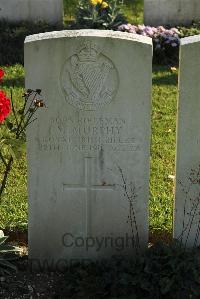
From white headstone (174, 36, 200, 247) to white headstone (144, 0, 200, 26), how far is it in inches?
230

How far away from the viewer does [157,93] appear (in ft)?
27.7

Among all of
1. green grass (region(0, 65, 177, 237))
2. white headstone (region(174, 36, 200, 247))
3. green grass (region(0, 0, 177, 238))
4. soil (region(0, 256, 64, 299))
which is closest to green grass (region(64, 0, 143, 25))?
green grass (region(0, 0, 177, 238))

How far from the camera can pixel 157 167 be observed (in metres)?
6.75

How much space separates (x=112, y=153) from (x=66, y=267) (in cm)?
95

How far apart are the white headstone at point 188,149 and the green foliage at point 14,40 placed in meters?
4.93

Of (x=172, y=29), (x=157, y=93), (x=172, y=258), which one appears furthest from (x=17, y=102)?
(x=172, y=258)

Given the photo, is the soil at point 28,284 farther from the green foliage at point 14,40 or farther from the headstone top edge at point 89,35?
the green foliage at point 14,40

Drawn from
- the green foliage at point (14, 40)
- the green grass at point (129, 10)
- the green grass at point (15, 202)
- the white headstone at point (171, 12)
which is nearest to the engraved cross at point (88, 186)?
the green grass at point (15, 202)

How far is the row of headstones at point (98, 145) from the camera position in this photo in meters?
4.58

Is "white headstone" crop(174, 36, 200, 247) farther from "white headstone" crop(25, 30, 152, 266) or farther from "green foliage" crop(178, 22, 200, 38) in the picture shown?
"green foliage" crop(178, 22, 200, 38)

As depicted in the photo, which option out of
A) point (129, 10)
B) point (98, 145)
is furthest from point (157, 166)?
point (129, 10)

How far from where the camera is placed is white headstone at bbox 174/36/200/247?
4.59 metres

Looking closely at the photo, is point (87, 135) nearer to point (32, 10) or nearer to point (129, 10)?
point (32, 10)

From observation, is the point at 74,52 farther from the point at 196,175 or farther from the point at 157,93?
the point at 157,93
